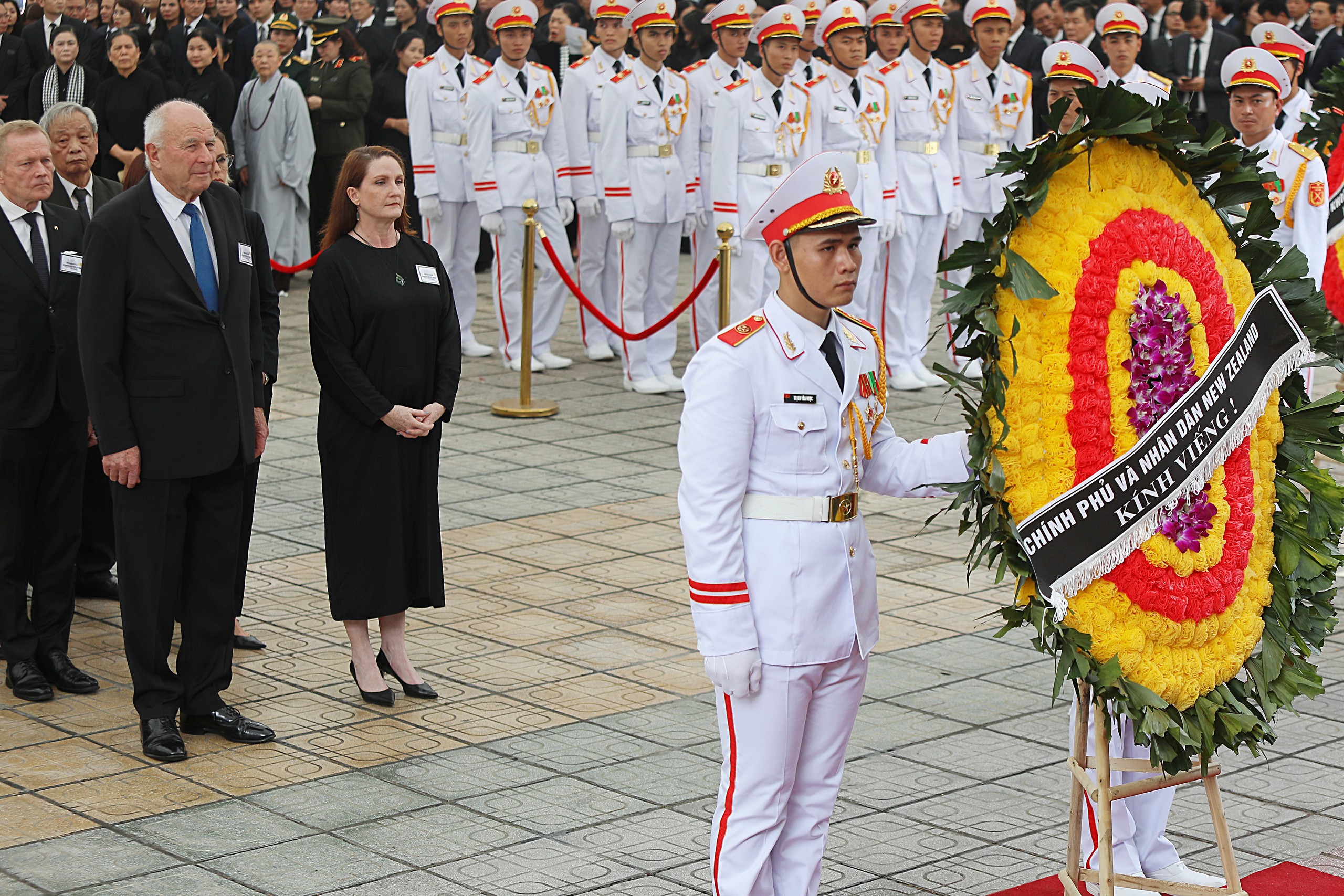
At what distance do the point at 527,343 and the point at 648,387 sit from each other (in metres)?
1.28

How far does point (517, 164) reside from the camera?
1227cm

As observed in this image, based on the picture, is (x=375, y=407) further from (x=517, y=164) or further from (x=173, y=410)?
(x=517, y=164)

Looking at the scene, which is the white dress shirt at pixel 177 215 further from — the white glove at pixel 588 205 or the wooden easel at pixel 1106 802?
the white glove at pixel 588 205

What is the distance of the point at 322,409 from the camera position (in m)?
6.23

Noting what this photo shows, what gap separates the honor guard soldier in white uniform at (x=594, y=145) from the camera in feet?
40.3

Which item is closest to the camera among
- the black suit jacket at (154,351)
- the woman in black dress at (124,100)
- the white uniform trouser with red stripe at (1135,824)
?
the white uniform trouser with red stripe at (1135,824)

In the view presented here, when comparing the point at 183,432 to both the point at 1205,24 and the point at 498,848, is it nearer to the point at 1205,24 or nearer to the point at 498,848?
the point at 498,848

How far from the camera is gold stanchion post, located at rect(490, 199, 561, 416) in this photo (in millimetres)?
A: 11055

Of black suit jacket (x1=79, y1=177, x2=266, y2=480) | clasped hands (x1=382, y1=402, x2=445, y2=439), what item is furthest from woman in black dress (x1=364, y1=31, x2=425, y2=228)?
black suit jacket (x1=79, y1=177, x2=266, y2=480)

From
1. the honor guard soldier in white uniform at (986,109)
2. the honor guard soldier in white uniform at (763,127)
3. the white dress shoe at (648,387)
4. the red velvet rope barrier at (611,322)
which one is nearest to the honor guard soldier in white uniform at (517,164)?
the red velvet rope barrier at (611,322)

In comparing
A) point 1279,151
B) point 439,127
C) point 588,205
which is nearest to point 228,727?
point 1279,151

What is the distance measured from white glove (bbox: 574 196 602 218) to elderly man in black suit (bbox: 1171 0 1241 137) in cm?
714

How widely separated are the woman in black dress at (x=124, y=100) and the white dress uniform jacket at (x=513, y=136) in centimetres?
345

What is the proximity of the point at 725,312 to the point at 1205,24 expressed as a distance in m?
8.82
